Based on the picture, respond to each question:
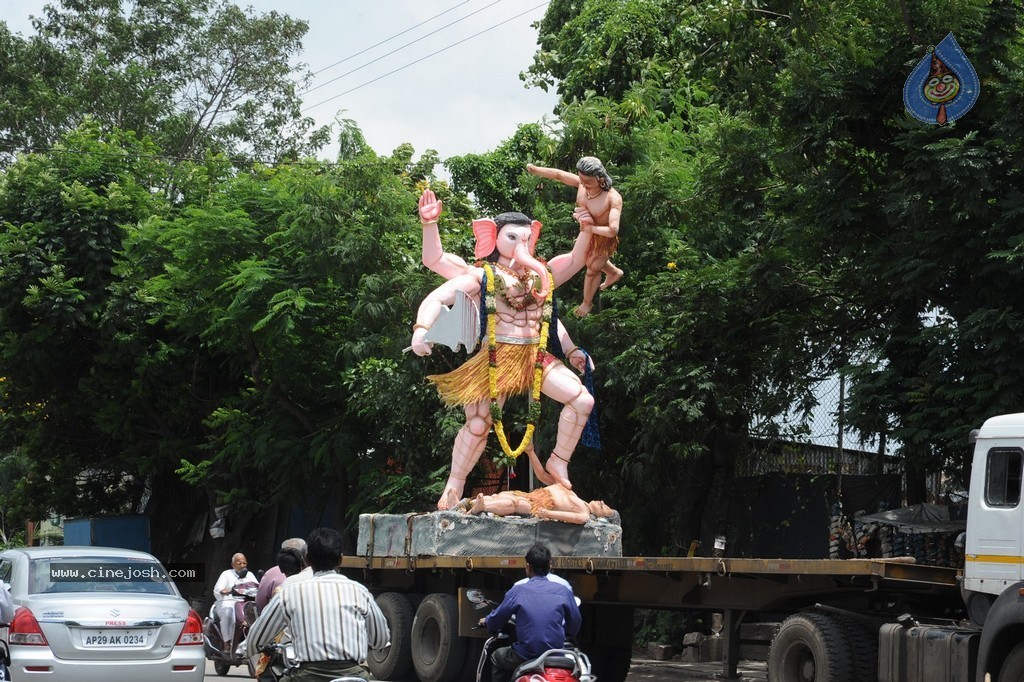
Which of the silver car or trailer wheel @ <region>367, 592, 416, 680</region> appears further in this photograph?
trailer wheel @ <region>367, 592, 416, 680</region>

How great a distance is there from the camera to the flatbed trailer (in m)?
10.0

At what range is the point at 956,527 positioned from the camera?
36.8 ft

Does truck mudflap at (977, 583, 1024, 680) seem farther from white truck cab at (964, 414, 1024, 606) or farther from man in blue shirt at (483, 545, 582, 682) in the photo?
man in blue shirt at (483, 545, 582, 682)

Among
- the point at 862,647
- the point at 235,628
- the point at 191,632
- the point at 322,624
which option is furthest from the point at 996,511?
the point at 235,628

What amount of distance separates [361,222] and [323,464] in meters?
4.44

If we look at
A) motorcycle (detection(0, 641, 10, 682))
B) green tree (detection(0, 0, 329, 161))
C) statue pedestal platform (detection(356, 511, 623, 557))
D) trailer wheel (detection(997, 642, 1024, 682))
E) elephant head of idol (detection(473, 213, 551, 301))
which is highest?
green tree (detection(0, 0, 329, 161))

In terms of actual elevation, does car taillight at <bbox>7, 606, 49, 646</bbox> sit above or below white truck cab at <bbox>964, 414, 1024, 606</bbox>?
below

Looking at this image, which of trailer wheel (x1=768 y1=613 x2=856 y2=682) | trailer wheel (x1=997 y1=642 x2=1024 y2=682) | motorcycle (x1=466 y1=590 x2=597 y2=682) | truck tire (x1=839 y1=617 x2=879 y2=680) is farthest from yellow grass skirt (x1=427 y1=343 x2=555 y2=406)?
trailer wheel (x1=997 y1=642 x2=1024 y2=682)

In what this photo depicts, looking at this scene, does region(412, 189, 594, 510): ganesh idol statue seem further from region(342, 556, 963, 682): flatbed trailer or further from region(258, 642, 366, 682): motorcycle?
region(258, 642, 366, 682): motorcycle

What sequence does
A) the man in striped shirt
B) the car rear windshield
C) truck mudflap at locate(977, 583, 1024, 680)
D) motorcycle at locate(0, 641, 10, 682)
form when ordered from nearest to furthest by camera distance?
the man in striped shirt, truck mudflap at locate(977, 583, 1024, 680), motorcycle at locate(0, 641, 10, 682), the car rear windshield

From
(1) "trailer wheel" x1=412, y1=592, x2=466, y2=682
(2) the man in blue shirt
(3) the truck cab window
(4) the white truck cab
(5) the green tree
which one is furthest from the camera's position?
(5) the green tree

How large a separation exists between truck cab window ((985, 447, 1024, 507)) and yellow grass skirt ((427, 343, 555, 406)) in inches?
226

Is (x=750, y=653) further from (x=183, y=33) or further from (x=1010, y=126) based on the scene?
(x=183, y=33)

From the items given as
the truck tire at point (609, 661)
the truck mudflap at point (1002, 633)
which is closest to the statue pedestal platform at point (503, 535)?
the truck tire at point (609, 661)
